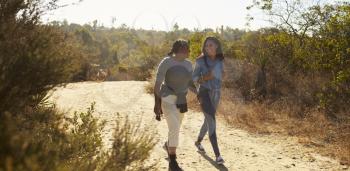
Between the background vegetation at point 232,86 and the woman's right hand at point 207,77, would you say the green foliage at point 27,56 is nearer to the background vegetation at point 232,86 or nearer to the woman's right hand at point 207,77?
the background vegetation at point 232,86

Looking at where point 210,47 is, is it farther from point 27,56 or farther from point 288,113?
point 288,113

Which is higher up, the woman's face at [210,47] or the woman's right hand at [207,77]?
the woman's face at [210,47]

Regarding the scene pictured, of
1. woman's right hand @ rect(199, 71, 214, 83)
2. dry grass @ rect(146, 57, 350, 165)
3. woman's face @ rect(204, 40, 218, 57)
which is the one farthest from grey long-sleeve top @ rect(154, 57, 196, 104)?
dry grass @ rect(146, 57, 350, 165)

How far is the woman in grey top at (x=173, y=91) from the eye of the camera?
696 centimetres

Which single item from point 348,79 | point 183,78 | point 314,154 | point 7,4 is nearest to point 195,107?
point 348,79

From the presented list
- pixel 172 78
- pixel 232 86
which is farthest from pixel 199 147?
pixel 232 86

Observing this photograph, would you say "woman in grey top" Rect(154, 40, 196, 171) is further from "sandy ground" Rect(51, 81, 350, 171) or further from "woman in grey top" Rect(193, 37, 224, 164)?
"woman in grey top" Rect(193, 37, 224, 164)

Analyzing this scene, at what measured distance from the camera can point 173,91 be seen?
7.01m

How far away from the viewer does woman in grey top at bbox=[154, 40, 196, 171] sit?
6957mm

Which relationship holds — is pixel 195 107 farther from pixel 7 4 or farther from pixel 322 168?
pixel 7 4

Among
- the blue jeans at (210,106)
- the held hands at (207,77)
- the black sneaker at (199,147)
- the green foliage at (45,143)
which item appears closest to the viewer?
the green foliage at (45,143)

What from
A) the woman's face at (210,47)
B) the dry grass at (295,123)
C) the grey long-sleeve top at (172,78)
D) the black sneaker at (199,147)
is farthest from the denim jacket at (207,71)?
the dry grass at (295,123)

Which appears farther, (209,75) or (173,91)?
(209,75)

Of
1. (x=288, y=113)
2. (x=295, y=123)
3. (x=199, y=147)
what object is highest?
(x=288, y=113)
